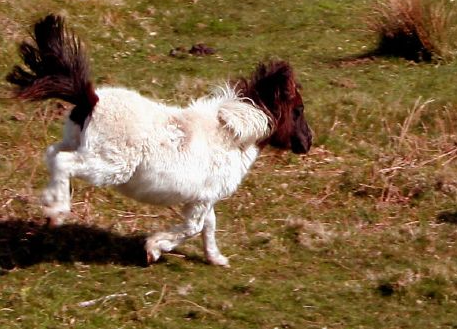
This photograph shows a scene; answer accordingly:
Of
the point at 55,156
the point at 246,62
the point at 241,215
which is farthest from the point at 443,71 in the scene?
the point at 55,156

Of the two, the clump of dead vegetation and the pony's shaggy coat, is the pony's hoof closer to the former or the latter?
the pony's shaggy coat

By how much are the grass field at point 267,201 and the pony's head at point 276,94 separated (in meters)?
0.85

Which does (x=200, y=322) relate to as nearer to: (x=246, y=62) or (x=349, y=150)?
(x=349, y=150)

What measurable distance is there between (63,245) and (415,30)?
18.7 feet

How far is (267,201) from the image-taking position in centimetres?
963

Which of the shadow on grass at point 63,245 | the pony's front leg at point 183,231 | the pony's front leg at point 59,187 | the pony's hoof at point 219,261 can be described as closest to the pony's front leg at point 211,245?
the pony's hoof at point 219,261

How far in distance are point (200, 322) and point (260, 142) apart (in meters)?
1.65

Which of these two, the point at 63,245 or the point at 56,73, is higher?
the point at 56,73

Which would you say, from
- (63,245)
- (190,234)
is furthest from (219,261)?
(63,245)

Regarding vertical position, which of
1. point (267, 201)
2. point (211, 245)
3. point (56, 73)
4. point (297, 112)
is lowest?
point (267, 201)

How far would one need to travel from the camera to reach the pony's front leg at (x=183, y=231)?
8.03 m

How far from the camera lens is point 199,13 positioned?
1357cm

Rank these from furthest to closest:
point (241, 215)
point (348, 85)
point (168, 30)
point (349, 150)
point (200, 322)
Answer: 1. point (168, 30)
2. point (348, 85)
3. point (349, 150)
4. point (241, 215)
5. point (200, 322)

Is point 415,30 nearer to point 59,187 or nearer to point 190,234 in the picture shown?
point 190,234
